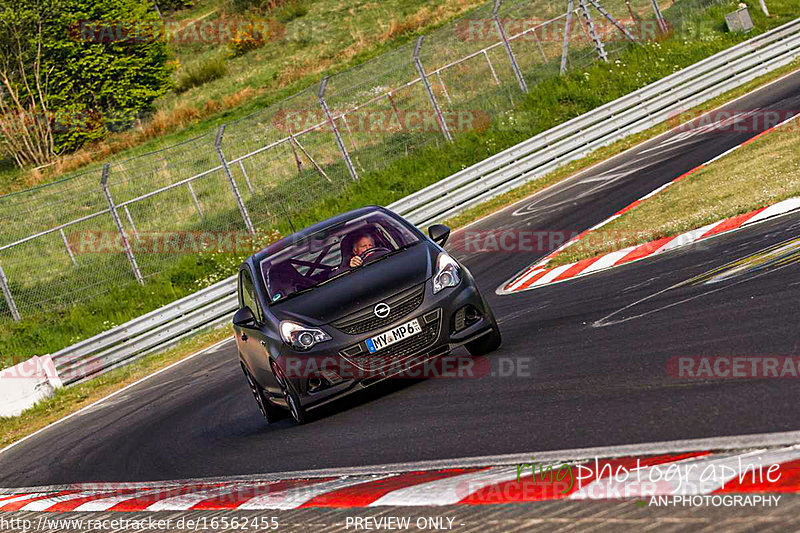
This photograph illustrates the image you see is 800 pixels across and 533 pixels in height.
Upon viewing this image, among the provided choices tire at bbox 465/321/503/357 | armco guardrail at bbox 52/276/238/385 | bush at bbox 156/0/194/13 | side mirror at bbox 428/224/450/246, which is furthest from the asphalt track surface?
bush at bbox 156/0/194/13

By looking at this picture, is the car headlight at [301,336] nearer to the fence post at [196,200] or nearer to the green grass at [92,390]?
the green grass at [92,390]

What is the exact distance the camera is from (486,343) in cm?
838

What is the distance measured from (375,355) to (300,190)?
18.8 metres

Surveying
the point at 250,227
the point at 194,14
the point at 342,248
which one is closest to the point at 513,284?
the point at 342,248

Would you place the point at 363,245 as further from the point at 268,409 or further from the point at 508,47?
the point at 508,47

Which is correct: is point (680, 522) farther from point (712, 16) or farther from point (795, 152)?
point (712, 16)

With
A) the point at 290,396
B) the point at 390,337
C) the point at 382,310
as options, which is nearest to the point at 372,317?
the point at 382,310

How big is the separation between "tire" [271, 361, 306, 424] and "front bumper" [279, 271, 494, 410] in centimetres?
8

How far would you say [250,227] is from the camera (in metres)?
23.4

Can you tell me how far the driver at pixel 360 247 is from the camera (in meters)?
8.83

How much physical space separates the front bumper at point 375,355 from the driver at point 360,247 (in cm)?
106

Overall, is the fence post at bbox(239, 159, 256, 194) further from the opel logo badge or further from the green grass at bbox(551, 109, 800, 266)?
the opel logo badge

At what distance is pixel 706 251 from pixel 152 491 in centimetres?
566

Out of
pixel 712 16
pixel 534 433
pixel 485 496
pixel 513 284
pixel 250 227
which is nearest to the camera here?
pixel 485 496
